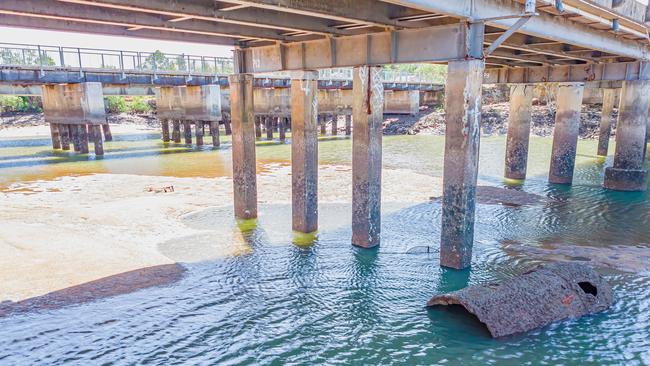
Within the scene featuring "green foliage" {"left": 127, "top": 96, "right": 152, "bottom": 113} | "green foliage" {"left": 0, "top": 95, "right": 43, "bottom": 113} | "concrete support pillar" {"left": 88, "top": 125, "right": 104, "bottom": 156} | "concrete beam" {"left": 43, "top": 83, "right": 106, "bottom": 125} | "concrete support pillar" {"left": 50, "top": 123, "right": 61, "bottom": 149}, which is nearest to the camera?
"concrete beam" {"left": 43, "top": 83, "right": 106, "bottom": 125}

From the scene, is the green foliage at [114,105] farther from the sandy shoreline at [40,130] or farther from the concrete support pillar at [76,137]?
the concrete support pillar at [76,137]

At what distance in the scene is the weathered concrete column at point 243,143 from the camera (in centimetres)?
1359

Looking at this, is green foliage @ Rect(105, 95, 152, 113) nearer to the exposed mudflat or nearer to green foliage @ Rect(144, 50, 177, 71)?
green foliage @ Rect(144, 50, 177, 71)

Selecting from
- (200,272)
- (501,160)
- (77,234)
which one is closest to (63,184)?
(77,234)

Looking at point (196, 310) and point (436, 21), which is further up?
point (436, 21)

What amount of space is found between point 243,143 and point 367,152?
164 inches

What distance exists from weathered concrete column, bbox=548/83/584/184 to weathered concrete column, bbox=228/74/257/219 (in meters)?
13.4

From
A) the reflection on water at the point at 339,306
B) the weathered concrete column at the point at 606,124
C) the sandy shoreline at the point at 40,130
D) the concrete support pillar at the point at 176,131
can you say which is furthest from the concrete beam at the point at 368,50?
the sandy shoreline at the point at 40,130

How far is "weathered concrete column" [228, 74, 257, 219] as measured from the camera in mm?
13594

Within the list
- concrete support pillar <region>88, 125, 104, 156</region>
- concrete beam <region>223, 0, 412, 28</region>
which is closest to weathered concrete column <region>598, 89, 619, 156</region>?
concrete beam <region>223, 0, 412, 28</region>

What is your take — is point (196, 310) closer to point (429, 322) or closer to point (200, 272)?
point (200, 272)

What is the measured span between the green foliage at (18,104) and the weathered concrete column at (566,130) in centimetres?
4913

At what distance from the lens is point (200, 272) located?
10.0 meters

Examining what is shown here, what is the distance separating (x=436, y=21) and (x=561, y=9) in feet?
8.64
